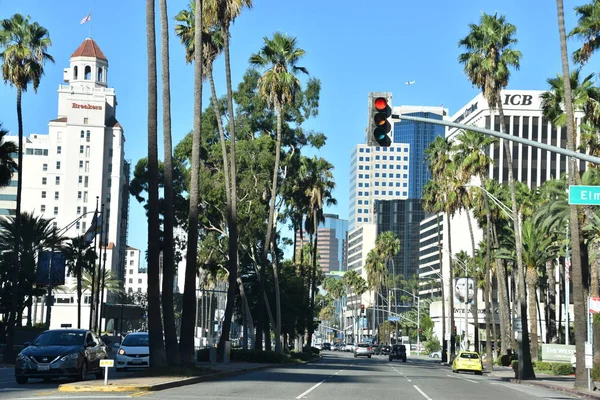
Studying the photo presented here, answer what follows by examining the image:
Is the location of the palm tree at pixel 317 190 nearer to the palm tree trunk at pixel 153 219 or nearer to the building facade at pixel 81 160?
the palm tree trunk at pixel 153 219

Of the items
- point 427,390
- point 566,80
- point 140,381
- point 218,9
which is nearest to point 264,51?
point 218,9

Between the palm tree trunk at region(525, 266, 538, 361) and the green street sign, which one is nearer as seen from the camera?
the green street sign

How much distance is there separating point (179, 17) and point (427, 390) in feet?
77.8

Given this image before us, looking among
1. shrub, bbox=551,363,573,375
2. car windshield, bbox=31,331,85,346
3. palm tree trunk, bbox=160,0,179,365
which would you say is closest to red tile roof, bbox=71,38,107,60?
shrub, bbox=551,363,573,375

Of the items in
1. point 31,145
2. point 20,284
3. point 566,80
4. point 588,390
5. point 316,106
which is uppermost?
point 31,145

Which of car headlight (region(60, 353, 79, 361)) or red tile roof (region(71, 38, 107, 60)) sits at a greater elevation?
red tile roof (region(71, 38, 107, 60))

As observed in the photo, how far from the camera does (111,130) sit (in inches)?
6358

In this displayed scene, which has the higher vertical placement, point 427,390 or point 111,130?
point 111,130

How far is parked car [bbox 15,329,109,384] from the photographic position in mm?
26125

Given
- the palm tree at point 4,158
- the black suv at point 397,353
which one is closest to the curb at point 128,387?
the palm tree at point 4,158

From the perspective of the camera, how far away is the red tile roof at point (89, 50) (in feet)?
532

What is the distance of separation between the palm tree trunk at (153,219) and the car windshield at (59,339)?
2.34 metres

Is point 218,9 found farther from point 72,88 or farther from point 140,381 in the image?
point 72,88

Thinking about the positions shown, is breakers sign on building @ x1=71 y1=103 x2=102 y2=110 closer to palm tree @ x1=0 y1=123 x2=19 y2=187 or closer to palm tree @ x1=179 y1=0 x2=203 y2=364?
palm tree @ x1=0 y1=123 x2=19 y2=187
